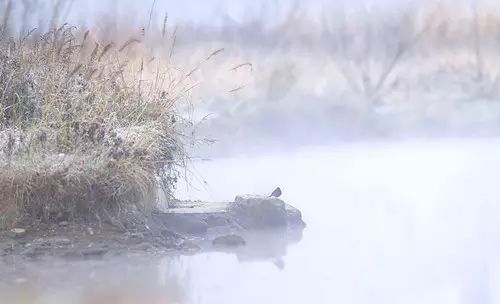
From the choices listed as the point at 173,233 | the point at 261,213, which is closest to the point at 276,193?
the point at 261,213

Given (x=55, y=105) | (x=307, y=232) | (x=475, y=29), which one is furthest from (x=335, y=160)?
(x=55, y=105)

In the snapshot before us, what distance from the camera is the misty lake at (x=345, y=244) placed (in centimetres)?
281

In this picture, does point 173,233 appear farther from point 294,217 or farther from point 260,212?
point 294,217

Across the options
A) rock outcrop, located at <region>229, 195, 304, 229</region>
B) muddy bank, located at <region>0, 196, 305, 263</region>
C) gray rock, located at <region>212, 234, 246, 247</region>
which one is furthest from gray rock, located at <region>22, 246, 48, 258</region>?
rock outcrop, located at <region>229, 195, 304, 229</region>

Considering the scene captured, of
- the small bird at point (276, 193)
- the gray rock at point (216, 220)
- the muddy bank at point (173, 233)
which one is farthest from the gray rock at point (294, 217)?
the gray rock at point (216, 220)

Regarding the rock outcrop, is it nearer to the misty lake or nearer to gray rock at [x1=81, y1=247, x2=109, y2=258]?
the misty lake

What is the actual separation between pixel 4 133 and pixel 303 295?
154 centimetres

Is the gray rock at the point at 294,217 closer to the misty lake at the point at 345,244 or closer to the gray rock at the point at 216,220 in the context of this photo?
the misty lake at the point at 345,244

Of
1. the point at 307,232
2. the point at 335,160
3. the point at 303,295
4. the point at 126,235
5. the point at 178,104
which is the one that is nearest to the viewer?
the point at 303,295

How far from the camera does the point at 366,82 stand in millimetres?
4621

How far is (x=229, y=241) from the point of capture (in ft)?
11.3

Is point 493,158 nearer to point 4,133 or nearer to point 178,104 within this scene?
point 178,104

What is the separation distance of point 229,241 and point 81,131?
2.55 feet

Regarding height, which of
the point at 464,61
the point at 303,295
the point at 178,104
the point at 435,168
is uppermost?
the point at 464,61
